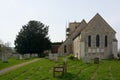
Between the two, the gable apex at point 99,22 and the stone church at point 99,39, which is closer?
the stone church at point 99,39

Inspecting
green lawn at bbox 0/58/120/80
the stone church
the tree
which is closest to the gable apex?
the stone church

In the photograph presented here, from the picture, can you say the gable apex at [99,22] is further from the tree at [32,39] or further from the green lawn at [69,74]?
the green lawn at [69,74]

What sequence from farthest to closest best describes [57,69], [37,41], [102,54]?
[37,41] < [102,54] < [57,69]

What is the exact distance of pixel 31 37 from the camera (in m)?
84.9

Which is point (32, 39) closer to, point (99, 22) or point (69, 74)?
point (99, 22)

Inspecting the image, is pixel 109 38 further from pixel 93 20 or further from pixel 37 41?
pixel 37 41

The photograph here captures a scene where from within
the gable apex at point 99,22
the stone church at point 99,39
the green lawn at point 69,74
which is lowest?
the green lawn at point 69,74

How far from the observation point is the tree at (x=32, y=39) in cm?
8375

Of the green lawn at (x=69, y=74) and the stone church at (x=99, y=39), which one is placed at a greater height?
the stone church at (x=99, y=39)

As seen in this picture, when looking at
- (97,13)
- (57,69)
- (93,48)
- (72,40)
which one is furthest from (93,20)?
(57,69)

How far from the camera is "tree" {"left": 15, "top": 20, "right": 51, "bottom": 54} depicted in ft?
275

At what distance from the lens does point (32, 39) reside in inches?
3310

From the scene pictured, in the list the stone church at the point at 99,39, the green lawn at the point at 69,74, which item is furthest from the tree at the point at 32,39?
the green lawn at the point at 69,74

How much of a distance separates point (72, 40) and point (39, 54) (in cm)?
1102
